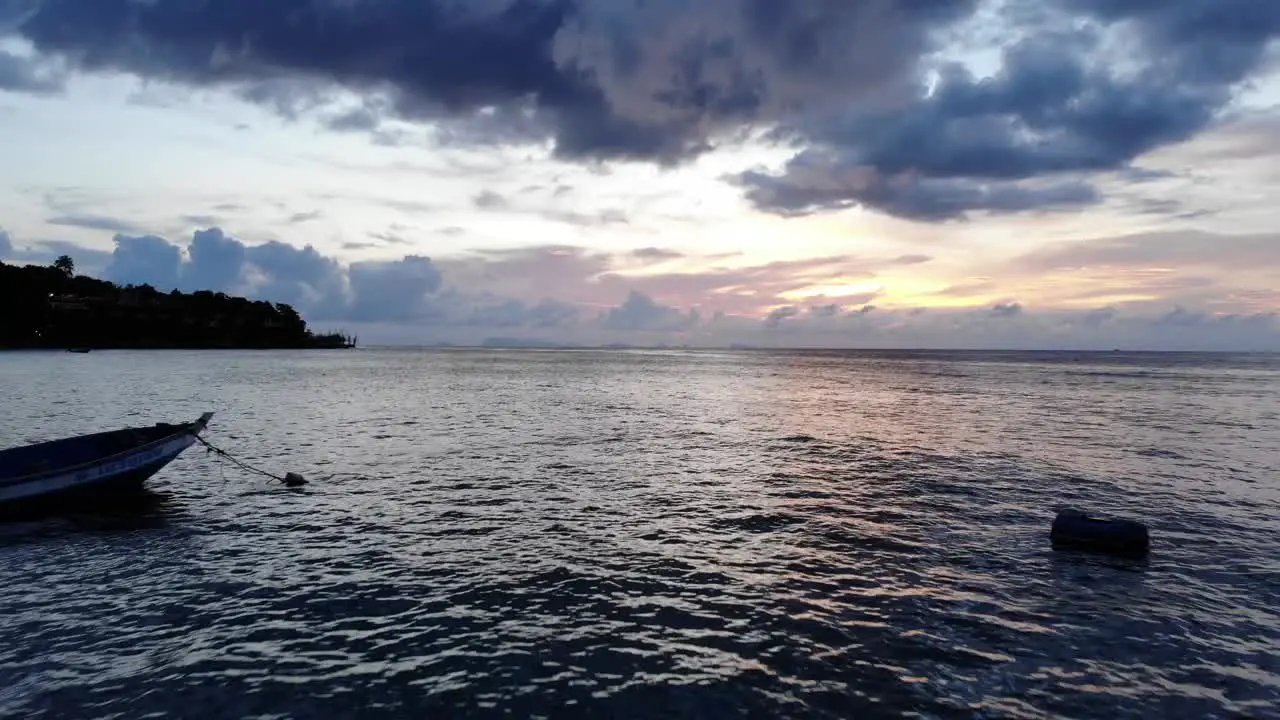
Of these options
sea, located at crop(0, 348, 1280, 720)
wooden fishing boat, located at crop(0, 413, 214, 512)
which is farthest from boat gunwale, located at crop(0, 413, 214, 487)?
sea, located at crop(0, 348, 1280, 720)

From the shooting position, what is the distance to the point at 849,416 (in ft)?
243

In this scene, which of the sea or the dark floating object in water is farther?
the dark floating object in water

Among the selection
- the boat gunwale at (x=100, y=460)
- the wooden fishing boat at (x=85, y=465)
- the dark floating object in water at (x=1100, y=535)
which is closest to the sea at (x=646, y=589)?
the dark floating object in water at (x=1100, y=535)

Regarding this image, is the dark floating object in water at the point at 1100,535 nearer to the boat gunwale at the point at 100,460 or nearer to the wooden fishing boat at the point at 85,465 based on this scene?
the boat gunwale at the point at 100,460

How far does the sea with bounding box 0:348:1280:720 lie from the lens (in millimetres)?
14281

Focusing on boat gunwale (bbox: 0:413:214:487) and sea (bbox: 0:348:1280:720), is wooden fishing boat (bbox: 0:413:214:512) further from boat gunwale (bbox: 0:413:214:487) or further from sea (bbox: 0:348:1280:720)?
sea (bbox: 0:348:1280:720)

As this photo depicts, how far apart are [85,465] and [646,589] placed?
25.4 metres

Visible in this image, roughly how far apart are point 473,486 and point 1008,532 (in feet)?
84.3

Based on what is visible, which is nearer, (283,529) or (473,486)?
(283,529)

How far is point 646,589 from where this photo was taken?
2028 centimetres

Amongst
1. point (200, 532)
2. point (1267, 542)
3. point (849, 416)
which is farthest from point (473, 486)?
point (849, 416)

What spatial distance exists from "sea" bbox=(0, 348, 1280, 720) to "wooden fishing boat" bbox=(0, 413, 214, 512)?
119 centimetres

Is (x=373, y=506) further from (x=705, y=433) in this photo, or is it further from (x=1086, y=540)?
(x=705, y=433)

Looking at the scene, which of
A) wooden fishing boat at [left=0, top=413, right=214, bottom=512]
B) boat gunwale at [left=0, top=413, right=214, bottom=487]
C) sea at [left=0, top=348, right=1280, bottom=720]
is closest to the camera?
sea at [left=0, top=348, right=1280, bottom=720]
